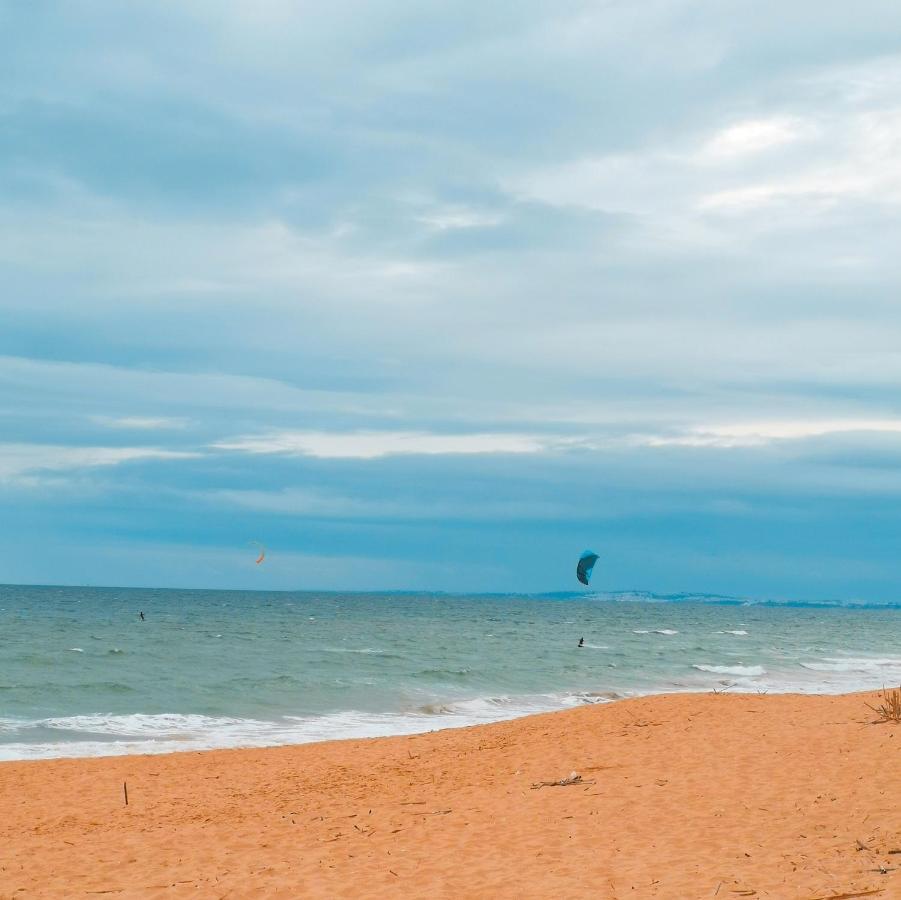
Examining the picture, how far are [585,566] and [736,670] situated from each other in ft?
40.2

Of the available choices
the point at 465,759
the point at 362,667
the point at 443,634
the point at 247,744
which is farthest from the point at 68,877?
the point at 443,634

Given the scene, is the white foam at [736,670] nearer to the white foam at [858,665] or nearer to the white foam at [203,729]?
the white foam at [858,665]

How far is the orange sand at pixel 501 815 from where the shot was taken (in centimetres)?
877

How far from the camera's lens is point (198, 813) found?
41.4ft

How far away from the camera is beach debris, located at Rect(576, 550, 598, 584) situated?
1121 inches

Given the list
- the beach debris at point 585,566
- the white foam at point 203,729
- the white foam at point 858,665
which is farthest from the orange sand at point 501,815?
the white foam at point 858,665

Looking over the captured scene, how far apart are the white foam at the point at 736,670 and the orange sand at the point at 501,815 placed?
19.7 m

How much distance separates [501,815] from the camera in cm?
1132

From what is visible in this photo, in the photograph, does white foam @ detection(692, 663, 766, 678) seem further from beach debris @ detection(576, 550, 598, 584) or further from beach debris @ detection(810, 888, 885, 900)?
beach debris @ detection(810, 888, 885, 900)

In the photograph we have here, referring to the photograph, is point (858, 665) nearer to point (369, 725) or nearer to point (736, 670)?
point (736, 670)

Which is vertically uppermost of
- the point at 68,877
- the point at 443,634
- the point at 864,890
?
the point at 864,890

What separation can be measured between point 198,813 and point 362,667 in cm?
2377

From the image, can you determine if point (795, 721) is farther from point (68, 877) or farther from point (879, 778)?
point (68, 877)

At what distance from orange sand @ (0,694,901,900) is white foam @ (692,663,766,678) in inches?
775
